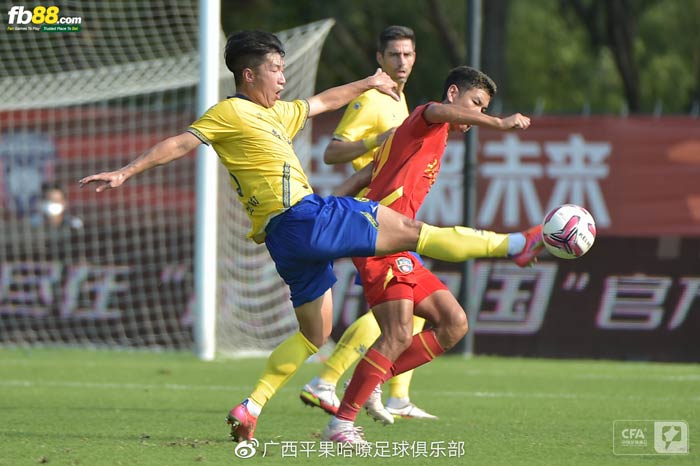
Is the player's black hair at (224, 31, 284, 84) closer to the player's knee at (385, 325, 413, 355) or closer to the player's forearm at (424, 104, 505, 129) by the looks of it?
the player's forearm at (424, 104, 505, 129)

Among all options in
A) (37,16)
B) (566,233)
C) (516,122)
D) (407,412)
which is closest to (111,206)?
(37,16)

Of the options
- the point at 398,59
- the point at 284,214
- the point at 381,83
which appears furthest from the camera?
the point at 398,59

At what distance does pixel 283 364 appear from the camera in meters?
6.22

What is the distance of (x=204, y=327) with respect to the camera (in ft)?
37.3

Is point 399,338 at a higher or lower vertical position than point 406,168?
lower

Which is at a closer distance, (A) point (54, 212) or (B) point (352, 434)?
(B) point (352, 434)

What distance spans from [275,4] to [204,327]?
16.4 metres

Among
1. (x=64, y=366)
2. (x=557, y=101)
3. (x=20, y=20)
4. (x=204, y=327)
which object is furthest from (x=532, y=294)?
(x=557, y=101)

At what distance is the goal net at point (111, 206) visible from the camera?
1241 cm

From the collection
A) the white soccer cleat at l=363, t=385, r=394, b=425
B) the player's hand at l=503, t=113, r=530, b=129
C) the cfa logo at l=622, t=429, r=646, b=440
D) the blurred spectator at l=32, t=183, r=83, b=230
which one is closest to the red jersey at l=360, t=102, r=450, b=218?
the player's hand at l=503, t=113, r=530, b=129

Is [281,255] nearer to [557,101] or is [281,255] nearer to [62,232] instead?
[62,232]

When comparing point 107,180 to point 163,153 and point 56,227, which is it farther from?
point 56,227

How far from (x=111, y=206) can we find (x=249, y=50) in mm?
7510

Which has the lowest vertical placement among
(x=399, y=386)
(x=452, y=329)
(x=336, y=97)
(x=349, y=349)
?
(x=399, y=386)
